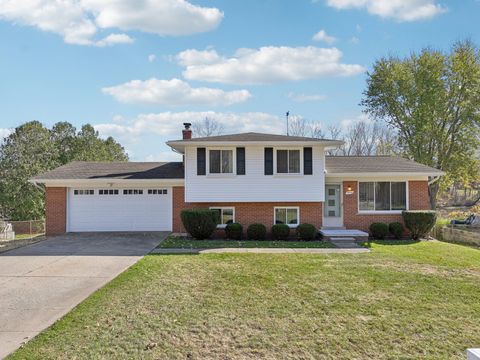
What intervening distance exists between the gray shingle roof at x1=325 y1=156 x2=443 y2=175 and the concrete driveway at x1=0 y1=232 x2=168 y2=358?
8.64 m

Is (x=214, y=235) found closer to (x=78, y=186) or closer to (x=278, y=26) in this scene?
(x=78, y=186)

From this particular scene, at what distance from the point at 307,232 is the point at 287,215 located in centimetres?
146

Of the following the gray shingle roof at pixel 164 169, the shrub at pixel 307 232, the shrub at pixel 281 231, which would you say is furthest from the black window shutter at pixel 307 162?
the shrub at pixel 281 231

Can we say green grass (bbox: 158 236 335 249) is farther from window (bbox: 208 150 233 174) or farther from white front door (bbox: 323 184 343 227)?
window (bbox: 208 150 233 174)

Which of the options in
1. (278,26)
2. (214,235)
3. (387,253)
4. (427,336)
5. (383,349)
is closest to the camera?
(383,349)

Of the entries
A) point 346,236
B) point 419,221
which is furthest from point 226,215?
point 419,221

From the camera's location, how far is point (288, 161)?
51.5 feet

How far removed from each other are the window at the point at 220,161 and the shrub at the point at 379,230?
6475 millimetres

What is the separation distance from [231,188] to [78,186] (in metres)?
7.19

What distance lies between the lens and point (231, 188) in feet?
51.1

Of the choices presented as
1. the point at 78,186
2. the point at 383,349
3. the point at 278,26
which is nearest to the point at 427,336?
the point at 383,349

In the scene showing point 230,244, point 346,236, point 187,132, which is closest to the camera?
A: point 230,244

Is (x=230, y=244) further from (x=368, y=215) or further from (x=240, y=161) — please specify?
(x=368, y=215)

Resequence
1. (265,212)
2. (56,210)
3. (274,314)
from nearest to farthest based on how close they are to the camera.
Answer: (274,314) < (265,212) < (56,210)
